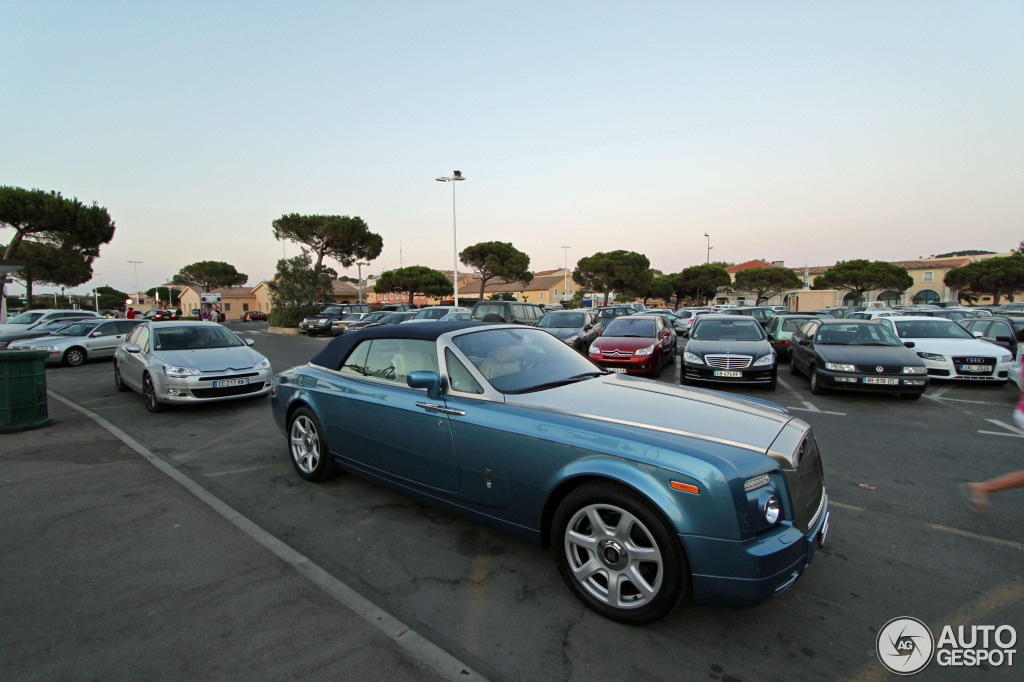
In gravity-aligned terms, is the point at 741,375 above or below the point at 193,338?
below

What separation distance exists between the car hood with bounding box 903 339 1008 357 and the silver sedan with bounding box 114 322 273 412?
13555mm

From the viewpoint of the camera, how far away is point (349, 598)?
2770 millimetres

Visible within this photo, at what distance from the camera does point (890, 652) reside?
238 centimetres

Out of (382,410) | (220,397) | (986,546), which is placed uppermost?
(382,410)

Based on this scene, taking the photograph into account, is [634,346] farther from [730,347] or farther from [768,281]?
[768,281]

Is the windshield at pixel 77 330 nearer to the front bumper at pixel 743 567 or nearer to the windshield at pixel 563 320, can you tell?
the windshield at pixel 563 320

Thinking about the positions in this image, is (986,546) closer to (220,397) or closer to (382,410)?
(382,410)

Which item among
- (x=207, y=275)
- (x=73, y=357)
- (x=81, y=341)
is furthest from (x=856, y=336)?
(x=207, y=275)

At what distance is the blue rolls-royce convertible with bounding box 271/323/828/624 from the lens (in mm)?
2303

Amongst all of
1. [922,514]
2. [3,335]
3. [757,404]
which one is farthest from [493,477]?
[3,335]

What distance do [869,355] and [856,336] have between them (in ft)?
3.25

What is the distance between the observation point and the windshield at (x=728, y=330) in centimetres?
1048

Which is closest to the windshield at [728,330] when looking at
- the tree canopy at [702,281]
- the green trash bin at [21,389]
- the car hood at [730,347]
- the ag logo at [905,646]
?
the car hood at [730,347]

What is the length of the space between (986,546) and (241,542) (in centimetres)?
543
